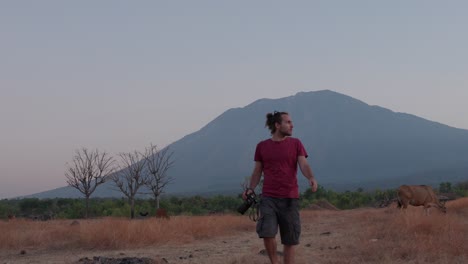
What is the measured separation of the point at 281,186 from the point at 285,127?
2.34ft

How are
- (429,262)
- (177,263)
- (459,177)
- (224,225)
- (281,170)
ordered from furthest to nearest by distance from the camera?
(459,177), (224,225), (177,263), (429,262), (281,170)

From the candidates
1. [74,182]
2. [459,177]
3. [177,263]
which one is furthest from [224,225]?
[459,177]

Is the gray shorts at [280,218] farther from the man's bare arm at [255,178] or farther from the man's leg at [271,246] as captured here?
the man's bare arm at [255,178]

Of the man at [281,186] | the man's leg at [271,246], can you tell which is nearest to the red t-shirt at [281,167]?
the man at [281,186]

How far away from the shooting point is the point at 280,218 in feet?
24.8

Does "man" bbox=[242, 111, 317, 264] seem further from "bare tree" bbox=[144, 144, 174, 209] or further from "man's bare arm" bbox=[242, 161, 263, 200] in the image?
"bare tree" bbox=[144, 144, 174, 209]

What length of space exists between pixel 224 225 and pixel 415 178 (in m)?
172

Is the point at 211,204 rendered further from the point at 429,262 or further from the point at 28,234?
the point at 429,262

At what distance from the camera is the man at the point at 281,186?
24.5ft

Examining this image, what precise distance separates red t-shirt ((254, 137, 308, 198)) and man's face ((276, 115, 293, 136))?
0.09 meters

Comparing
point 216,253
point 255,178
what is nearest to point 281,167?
point 255,178

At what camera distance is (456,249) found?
9.45 m

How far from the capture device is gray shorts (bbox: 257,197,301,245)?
750cm

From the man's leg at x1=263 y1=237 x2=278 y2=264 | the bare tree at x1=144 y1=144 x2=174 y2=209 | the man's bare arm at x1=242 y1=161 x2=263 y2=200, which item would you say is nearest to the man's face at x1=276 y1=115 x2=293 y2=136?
the man's bare arm at x1=242 y1=161 x2=263 y2=200
